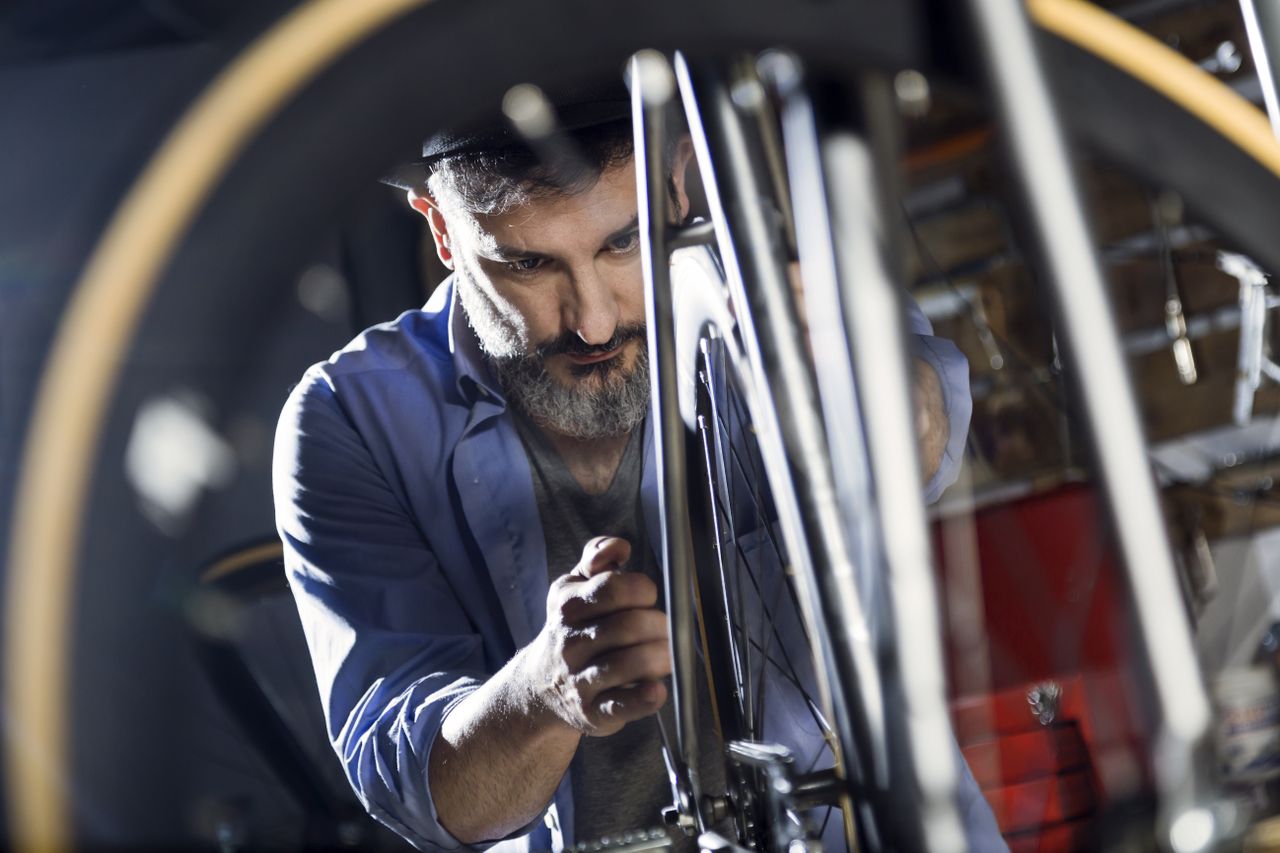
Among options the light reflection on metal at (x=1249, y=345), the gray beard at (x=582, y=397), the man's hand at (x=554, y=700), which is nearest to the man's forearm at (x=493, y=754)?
the man's hand at (x=554, y=700)

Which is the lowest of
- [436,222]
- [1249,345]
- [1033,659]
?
[1033,659]

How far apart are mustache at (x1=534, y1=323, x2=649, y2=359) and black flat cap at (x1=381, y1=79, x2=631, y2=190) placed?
0.36 feet

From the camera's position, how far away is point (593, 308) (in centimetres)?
60

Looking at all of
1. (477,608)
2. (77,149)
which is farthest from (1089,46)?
(477,608)

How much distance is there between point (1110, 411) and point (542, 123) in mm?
417

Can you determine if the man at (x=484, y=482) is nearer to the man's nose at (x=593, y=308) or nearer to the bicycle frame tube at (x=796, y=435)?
the man's nose at (x=593, y=308)

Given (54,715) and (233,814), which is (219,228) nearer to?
(54,715)

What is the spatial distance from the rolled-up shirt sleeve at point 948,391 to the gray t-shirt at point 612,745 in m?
0.16

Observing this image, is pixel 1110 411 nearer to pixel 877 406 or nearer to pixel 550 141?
pixel 877 406

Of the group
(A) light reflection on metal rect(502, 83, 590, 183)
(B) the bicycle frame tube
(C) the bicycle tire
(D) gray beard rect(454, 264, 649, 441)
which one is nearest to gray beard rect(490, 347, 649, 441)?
(D) gray beard rect(454, 264, 649, 441)

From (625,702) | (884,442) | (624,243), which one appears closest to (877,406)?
(884,442)

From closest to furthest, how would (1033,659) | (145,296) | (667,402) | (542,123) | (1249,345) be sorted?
(145,296)
(667,402)
(542,123)
(1033,659)
(1249,345)

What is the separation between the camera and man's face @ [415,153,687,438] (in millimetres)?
586

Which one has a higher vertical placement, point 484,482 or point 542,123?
point 542,123
